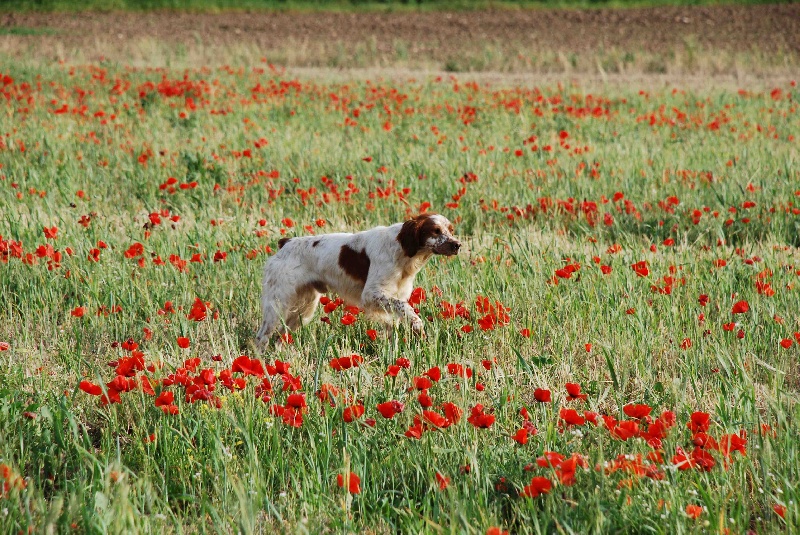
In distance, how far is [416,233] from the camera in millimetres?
4168

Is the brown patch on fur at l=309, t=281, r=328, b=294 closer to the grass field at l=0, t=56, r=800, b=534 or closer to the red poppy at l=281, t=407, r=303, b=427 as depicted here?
the grass field at l=0, t=56, r=800, b=534

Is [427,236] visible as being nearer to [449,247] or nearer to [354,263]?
[449,247]

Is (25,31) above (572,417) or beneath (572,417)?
above

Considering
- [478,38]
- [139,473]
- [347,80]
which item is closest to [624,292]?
[139,473]

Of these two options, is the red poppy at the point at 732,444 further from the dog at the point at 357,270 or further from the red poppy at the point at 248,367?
the dog at the point at 357,270

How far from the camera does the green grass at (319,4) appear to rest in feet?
108

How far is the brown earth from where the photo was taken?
821 inches

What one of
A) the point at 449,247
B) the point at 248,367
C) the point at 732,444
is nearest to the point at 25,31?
the point at 449,247

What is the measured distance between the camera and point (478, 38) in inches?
1040

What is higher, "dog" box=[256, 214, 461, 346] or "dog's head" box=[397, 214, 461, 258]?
"dog's head" box=[397, 214, 461, 258]

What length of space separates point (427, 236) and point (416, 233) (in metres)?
0.06

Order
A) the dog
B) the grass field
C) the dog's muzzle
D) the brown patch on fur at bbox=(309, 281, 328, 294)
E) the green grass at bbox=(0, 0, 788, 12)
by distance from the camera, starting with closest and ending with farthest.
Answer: the grass field
the dog's muzzle
the dog
the brown patch on fur at bbox=(309, 281, 328, 294)
the green grass at bbox=(0, 0, 788, 12)

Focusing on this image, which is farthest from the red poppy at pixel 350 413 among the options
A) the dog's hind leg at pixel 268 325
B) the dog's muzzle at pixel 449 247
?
the dog's hind leg at pixel 268 325

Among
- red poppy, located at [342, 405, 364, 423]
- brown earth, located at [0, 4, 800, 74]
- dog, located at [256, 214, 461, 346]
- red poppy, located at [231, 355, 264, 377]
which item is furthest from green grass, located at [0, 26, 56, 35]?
red poppy, located at [342, 405, 364, 423]
